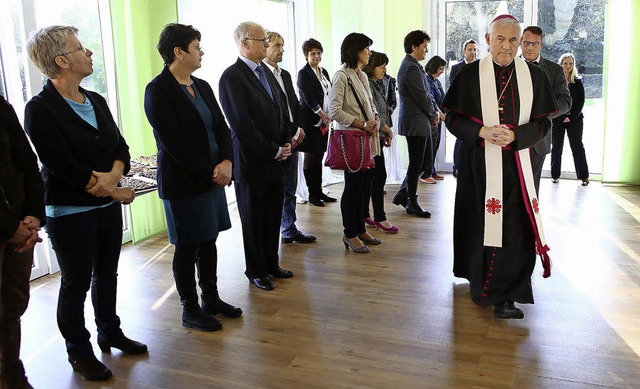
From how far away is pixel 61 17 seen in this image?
13.9ft

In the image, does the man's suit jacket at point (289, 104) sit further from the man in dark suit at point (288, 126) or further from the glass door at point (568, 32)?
the glass door at point (568, 32)

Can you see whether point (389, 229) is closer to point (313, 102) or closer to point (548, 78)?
point (313, 102)

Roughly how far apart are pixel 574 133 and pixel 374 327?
15.5ft

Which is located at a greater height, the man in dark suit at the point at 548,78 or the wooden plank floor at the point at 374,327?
the man in dark suit at the point at 548,78

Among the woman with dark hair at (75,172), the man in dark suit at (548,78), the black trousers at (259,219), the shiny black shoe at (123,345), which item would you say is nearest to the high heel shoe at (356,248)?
the black trousers at (259,219)

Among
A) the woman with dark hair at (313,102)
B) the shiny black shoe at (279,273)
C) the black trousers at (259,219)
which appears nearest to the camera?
the black trousers at (259,219)

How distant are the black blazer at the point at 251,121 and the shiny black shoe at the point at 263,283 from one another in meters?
0.61

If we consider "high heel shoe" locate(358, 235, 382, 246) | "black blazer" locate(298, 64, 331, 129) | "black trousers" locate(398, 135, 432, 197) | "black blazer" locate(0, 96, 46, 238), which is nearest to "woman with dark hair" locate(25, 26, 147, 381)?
"black blazer" locate(0, 96, 46, 238)

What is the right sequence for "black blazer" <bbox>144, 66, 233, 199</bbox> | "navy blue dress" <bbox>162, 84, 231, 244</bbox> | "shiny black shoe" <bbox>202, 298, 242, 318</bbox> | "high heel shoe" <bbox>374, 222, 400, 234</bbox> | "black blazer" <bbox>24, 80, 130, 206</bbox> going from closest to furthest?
"black blazer" <bbox>24, 80, 130, 206</bbox> → "black blazer" <bbox>144, 66, 233, 199</bbox> → "navy blue dress" <bbox>162, 84, 231, 244</bbox> → "shiny black shoe" <bbox>202, 298, 242, 318</bbox> → "high heel shoe" <bbox>374, 222, 400, 234</bbox>

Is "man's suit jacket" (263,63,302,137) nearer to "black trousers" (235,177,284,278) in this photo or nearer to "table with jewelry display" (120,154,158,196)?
"black trousers" (235,177,284,278)

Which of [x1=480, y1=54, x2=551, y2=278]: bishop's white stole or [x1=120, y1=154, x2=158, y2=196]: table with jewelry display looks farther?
[x1=120, y1=154, x2=158, y2=196]: table with jewelry display

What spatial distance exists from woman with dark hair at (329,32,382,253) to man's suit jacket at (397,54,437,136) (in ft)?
3.29

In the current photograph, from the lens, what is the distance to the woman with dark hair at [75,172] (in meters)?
2.36

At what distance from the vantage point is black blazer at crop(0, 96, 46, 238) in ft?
6.97
